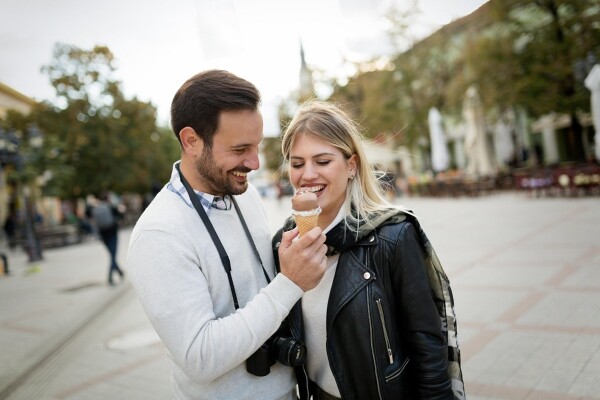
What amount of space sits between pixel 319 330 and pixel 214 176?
29.5 inches

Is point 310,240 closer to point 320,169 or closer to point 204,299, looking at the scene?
point 204,299

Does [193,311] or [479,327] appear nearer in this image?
[193,311]

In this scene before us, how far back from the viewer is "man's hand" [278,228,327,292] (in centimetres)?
151

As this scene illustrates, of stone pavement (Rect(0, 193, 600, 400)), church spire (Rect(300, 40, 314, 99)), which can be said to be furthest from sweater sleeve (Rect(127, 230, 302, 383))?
stone pavement (Rect(0, 193, 600, 400))

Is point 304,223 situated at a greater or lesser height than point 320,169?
lesser

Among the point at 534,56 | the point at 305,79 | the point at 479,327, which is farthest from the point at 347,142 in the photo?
the point at 534,56

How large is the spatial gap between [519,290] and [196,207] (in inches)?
215

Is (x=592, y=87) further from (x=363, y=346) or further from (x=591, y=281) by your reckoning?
(x=363, y=346)

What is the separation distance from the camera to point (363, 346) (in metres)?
1.75

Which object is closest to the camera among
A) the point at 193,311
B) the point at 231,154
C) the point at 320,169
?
the point at 193,311

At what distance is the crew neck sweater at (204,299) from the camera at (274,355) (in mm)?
59

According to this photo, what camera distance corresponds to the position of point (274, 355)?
1.68 metres

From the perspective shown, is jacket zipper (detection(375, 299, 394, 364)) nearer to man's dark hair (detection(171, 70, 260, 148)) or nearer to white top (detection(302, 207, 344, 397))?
white top (detection(302, 207, 344, 397))

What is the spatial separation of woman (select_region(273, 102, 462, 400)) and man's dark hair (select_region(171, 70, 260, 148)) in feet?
1.50
